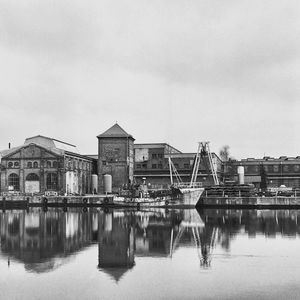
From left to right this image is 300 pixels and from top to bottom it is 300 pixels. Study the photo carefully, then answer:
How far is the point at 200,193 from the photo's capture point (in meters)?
62.4

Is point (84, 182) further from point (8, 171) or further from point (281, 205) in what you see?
point (281, 205)

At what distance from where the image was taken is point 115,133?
257 feet

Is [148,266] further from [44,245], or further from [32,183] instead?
[32,183]

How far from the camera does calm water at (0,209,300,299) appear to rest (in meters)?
12.4

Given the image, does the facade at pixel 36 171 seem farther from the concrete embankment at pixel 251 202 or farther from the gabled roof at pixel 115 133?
the concrete embankment at pixel 251 202

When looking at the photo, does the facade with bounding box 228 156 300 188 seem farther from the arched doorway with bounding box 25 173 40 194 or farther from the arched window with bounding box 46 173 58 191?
the arched doorway with bounding box 25 173 40 194

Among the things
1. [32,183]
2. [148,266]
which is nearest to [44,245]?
[148,266]

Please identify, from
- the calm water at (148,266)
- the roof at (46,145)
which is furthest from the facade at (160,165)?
the calm water at (148,266)

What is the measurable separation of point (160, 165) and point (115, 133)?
38.9ft

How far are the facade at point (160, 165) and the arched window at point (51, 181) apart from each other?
1744 cm

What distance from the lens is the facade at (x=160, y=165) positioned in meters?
83.8

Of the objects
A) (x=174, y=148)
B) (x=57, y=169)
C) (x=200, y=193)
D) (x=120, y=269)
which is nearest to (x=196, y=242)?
(x=120, y=269)

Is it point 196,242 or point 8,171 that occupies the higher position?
point 8,171

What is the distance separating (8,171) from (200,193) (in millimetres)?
29949
